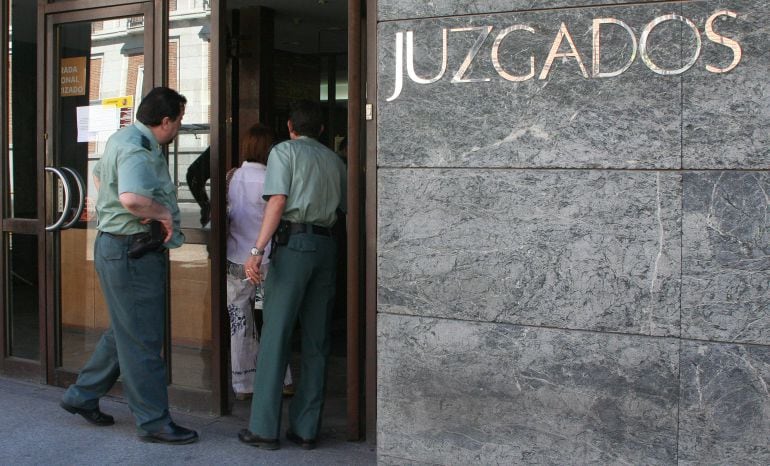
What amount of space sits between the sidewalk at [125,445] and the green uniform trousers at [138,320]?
21cm

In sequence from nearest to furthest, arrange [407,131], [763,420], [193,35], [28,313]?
[763,420]
[407,131]
[193,35]
[28,313]

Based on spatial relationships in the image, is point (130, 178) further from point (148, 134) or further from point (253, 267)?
point (253, 267)

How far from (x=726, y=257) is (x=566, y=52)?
1091 mm

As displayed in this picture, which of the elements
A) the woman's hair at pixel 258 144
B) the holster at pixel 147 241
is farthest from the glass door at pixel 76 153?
the holster at pixel 147 241

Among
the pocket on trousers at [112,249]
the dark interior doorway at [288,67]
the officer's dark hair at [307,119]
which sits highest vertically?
the dark interior doorway at [288,67]

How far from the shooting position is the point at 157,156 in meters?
4.50

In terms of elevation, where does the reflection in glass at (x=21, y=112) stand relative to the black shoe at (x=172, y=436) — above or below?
above

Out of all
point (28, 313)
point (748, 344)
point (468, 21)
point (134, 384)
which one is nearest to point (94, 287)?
point (28, 313)

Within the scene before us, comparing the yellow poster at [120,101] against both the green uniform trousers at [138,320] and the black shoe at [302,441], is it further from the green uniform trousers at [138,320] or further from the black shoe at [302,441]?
the black shoe at [302,441]

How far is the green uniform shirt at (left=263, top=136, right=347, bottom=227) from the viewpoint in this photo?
4367mm

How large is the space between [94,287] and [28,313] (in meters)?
0.78

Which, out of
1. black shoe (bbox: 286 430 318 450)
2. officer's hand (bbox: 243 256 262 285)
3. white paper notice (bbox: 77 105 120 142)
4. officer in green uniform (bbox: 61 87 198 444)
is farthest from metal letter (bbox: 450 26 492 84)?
white paper notice (bbox: 77 105 120 142)

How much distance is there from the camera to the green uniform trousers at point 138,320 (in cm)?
448

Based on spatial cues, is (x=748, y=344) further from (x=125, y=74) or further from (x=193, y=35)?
(x=125, y=74)
